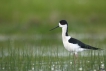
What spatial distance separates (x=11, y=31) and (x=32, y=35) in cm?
175

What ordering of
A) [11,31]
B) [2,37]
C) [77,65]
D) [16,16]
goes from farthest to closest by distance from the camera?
[16,16]
[11,31]
[2,37]
[77,65]

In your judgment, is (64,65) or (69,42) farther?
(69,42)

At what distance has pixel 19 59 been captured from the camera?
14.6 metres

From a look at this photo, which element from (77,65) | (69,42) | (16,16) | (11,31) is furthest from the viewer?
(16,16)

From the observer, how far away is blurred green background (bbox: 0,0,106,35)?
2820 cm

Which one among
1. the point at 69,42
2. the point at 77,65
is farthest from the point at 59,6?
the point at 77,65

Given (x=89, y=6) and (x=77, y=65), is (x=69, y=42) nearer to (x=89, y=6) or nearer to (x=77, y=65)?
(x=77, y=65)

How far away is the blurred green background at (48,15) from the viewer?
2820cm

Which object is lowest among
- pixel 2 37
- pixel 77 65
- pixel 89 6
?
pixel 77 65

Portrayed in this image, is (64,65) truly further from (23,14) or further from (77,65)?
(23,14)

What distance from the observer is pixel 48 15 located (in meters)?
29.3

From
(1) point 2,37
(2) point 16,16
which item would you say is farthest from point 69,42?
(2) point 16,16

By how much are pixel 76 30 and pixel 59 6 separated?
325 cm

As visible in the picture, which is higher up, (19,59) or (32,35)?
(32,35)
